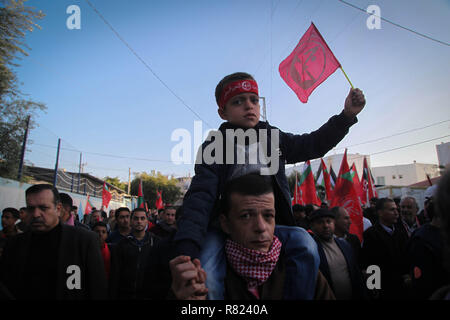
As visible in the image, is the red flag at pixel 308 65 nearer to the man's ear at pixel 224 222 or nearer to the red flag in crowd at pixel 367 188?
the man's ear at pixel 224 222

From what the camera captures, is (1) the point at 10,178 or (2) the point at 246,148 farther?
(1) the point at 10,178

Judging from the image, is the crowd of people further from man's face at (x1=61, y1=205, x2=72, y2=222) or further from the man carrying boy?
man's face at (x1=61, y1=205, x2=72, y2=222)

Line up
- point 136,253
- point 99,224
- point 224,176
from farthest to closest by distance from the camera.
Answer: point 99,224 < point 136,253 < point 224,176

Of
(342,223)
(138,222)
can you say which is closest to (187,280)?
(138,222)

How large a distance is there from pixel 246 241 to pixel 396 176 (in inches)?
2603

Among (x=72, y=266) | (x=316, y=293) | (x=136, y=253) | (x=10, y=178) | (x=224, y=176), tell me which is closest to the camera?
(x=316, y=293)

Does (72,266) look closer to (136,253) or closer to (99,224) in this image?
(136,253)

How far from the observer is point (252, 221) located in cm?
159

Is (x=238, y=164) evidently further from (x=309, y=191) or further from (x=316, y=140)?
(x=309, y=191)

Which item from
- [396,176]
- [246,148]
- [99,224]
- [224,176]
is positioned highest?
[396,176]

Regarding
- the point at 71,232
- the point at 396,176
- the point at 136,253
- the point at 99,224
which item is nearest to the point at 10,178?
the point at 99,224

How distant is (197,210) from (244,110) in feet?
2.63

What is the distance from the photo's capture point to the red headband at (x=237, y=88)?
1981 mm
